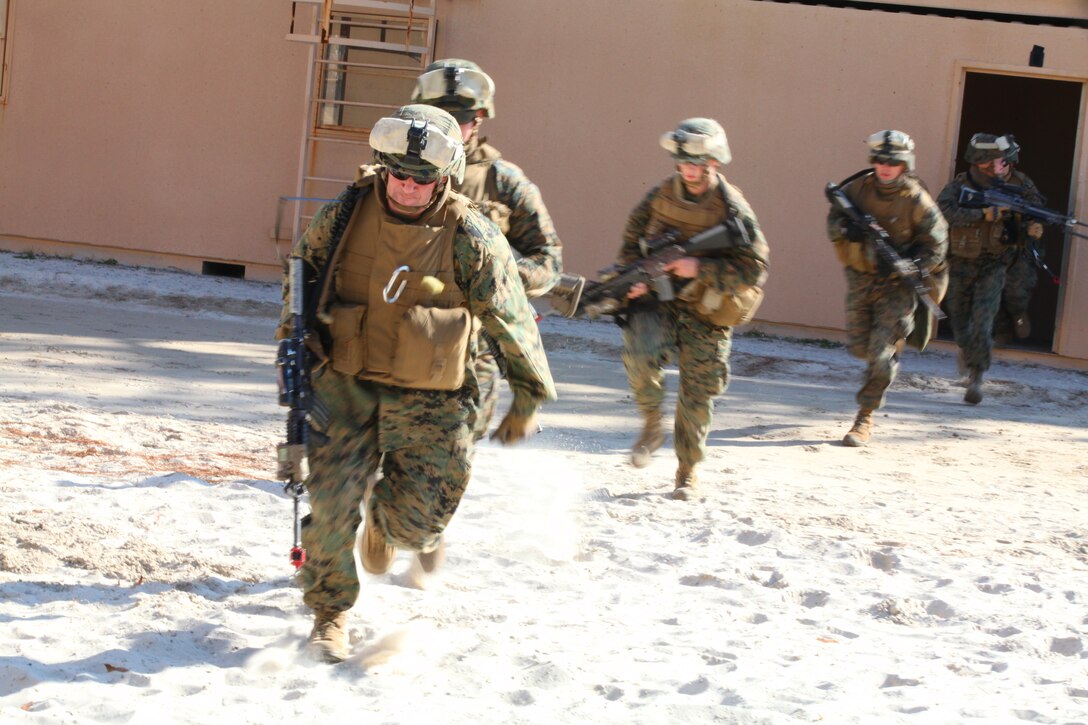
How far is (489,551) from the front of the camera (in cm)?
544

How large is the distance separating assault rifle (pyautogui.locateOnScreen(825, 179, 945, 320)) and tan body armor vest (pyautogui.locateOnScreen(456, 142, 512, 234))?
10.7ft

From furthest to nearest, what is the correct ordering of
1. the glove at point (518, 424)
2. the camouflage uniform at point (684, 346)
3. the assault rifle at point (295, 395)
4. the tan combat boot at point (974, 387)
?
the tan combat boot at point (974, 387), the camouflage uniform at point (684, 346), the glove at point (518, 424), the assault rifle at point (295, 395)

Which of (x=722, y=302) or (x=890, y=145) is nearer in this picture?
(x=722, y=302)

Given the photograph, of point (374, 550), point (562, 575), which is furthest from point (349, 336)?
point (562, 575)

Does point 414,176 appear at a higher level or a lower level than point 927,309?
higher

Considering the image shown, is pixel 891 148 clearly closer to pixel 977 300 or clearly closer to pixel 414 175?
pixel 977 300

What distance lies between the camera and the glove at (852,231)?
7.83m

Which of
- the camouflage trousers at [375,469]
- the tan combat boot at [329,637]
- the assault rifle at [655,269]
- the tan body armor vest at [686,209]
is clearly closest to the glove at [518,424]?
the camouflage trousers at [375,469]

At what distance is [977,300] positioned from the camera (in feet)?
31.3

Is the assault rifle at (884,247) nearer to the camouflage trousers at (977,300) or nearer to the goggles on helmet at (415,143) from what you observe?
the camouflage trousers at (977,300)

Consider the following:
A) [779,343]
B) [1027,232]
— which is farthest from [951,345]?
[1027,232]

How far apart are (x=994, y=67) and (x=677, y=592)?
26.1ft

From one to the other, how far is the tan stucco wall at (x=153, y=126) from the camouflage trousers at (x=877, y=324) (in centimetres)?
597

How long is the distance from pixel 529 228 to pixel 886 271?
3.29 metres
